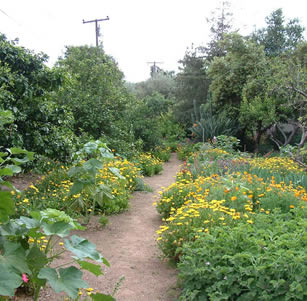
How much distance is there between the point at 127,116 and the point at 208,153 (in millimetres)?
3133

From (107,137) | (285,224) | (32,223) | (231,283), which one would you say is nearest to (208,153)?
(107,137)

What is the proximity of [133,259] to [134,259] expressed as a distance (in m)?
0.01

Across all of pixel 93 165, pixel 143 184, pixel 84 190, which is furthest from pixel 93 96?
pixel 93 165

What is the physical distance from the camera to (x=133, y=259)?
3.87 m

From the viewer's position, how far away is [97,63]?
34.0 ft

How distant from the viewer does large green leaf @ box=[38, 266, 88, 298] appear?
4.89 ft

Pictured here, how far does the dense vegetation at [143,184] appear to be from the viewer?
1.83 meters

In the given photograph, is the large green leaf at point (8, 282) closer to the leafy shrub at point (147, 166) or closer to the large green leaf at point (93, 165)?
the large green leaf at point (93, 165)

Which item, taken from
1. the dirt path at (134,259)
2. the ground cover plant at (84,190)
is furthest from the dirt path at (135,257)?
the ground cover plant at (84,190)

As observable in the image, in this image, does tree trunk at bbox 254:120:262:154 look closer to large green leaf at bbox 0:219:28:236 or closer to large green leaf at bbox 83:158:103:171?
large green leaf at bbox 83:158:103:171

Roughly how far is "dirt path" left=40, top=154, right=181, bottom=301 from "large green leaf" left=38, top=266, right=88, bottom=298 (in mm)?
1522

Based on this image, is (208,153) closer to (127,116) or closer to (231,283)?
(127,116)

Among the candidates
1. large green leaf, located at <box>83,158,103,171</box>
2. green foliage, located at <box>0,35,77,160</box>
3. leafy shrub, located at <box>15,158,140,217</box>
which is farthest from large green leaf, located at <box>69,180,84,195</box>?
green foliage, located at <box>0,35,77,160</box>

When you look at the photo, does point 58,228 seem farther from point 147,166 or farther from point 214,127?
point 214,127
